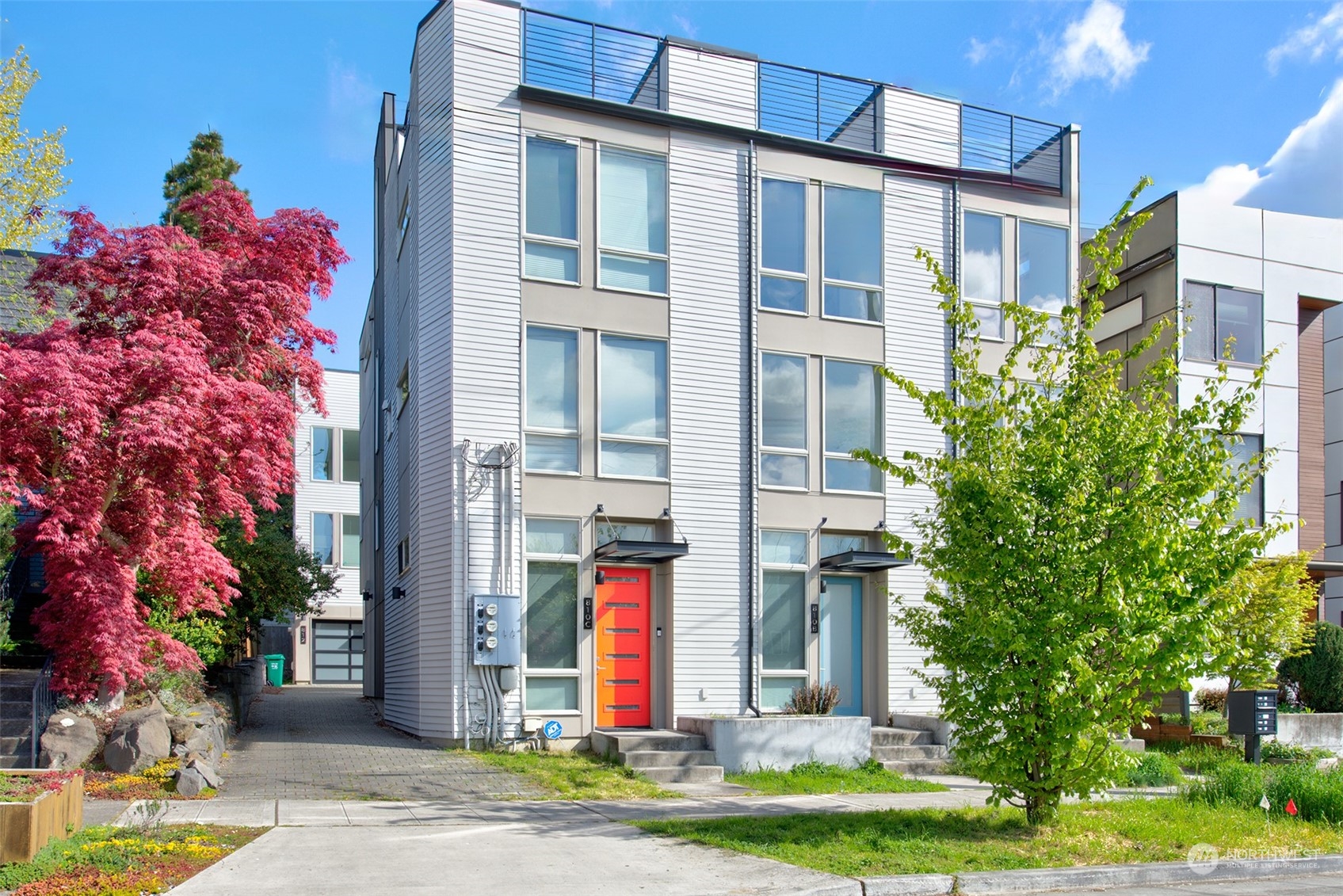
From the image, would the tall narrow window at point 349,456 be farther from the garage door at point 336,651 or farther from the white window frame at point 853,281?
the white window frame at point 853,281

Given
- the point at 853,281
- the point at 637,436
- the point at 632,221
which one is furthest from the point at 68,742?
the point at 853,281

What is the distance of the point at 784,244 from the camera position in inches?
719

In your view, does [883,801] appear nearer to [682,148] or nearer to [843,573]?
[843,573]

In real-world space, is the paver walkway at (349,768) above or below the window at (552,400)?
below

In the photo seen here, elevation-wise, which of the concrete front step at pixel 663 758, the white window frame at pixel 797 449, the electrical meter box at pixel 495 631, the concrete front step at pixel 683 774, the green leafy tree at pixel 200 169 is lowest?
the concrete front step at pixel 683 774

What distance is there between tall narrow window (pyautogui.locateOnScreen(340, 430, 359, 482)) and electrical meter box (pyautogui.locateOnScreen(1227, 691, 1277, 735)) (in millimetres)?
32530

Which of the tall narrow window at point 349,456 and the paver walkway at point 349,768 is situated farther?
the tall narrow window at point 349,456

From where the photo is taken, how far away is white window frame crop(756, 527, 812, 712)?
17266mm

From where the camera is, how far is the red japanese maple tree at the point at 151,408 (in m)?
12.5

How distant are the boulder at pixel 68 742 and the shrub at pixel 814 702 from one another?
8962 mm

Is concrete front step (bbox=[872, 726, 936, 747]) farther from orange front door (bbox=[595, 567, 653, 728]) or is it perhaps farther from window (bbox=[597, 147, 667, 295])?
window (bbox=[597, 147, 667, 295])

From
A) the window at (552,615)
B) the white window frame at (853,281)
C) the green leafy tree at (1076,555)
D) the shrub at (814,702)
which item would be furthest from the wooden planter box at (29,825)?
the white window frame at (853,281)

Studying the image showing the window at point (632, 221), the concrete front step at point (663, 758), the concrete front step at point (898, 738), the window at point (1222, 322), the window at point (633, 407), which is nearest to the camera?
the concrete front step at point (663, 758)
